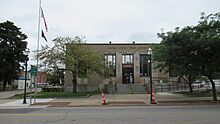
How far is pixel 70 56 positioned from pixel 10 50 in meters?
32.2

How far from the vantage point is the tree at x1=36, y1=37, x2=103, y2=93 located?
107ft

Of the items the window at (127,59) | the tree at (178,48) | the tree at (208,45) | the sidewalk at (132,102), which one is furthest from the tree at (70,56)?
the window at (127,59)

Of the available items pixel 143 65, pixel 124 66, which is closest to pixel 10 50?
pixel 124 66

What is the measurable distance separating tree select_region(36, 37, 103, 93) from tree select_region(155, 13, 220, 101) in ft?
42.2

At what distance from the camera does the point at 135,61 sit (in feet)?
171

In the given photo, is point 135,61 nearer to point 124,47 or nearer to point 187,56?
point 124,47

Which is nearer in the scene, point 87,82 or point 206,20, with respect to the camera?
point 206,20

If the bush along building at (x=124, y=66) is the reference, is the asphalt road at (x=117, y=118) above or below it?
below

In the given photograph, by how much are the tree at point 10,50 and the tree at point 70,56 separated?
93.4ft

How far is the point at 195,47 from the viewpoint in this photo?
802 inches

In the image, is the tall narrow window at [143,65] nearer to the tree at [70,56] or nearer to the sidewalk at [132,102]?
the tree at [70,56]

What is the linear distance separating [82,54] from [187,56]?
1573 centimetres

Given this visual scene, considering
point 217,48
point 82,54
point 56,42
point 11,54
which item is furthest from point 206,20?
point 11,54

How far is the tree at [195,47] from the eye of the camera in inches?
778
